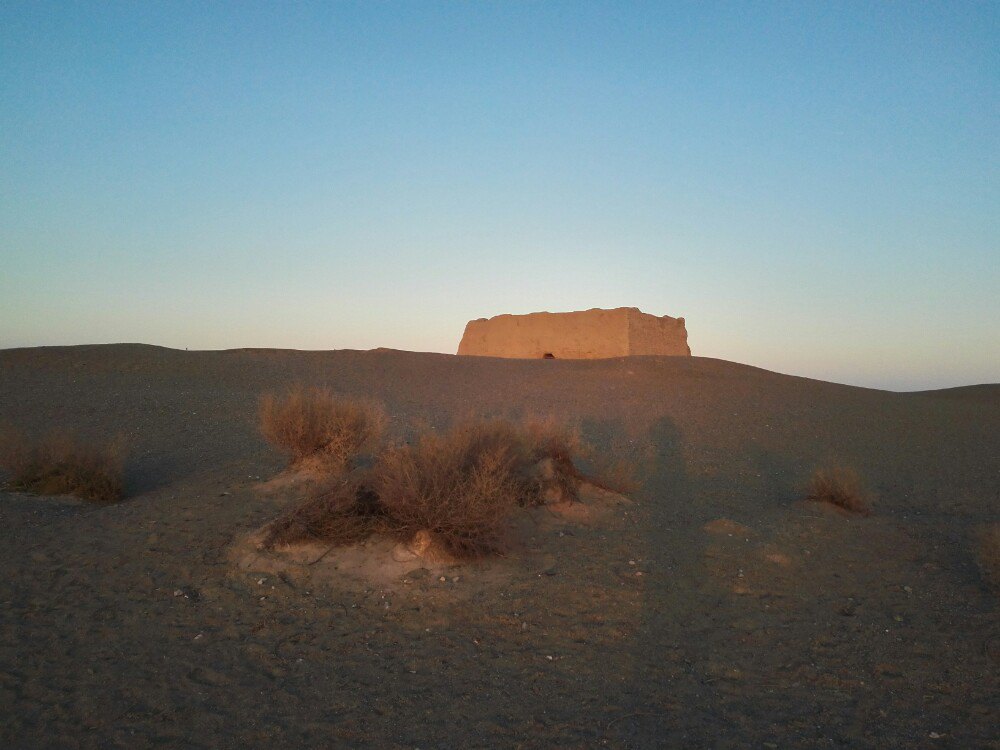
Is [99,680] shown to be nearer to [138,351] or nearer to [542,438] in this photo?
[542,438]

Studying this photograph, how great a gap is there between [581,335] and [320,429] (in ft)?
83.3

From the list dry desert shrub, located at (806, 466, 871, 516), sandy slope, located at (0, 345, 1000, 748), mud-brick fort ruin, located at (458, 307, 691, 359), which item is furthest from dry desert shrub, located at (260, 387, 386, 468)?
mud-brick fort ruin, located at (458, 307, 691, 359)

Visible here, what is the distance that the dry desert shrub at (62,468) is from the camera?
8805 millimetres

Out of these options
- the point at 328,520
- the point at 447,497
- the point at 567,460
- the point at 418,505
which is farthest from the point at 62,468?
the point at 567,460

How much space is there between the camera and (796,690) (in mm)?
4887

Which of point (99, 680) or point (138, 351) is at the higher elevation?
point (138, 351)

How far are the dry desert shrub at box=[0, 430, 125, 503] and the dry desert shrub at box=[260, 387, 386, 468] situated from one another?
1.94m

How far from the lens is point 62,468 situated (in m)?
9.01

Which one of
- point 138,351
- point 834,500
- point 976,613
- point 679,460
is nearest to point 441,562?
point 976,613

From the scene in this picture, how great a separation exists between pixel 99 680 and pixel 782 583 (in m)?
5.66

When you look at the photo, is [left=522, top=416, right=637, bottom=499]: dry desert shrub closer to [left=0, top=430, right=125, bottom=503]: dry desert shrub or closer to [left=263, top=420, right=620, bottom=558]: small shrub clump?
[left=263, top=420, right=620, bottom=558]: small shrub clump

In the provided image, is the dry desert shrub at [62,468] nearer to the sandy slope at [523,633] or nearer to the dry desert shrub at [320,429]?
the sandy slope at [523,633]

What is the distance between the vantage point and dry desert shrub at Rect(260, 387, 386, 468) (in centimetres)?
895

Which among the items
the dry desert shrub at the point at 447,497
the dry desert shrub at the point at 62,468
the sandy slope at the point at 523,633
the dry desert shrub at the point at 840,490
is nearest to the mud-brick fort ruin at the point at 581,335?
the sandy slope at the point at 523,633
